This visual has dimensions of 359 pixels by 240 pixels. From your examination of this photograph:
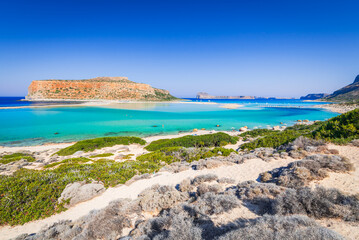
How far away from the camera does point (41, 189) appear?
750 centimetres

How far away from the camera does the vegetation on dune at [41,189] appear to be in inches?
247

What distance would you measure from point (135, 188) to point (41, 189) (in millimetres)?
4347

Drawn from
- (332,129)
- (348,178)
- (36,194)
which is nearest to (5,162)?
(36,194)

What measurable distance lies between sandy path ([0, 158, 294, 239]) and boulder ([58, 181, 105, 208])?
0.76ft

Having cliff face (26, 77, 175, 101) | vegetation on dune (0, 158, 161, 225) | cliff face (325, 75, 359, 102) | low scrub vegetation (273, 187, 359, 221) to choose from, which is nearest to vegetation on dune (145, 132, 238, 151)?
vegetation on dune (0, 158, 161, 225)

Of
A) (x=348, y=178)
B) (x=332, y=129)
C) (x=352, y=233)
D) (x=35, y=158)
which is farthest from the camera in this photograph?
(x=35, y=158)

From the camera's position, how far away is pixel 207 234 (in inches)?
150

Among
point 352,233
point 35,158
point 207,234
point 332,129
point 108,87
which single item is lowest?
point 35,158

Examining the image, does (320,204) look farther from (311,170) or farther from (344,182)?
(311,170)

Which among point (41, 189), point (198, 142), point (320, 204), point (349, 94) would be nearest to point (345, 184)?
point (320, 204)

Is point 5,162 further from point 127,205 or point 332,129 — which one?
point 332,129

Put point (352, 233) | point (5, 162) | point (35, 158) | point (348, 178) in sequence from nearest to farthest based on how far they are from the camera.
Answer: point (352, 233)
point (348, 178)
point (5, 162)
point (35, 158)

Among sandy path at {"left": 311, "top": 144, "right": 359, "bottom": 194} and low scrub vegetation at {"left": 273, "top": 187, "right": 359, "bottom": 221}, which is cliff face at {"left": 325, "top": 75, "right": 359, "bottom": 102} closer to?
sandy path at {"left": 311, "top": 144, "right": 359, "bottom": 194}

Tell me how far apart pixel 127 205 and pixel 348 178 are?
7864mm
